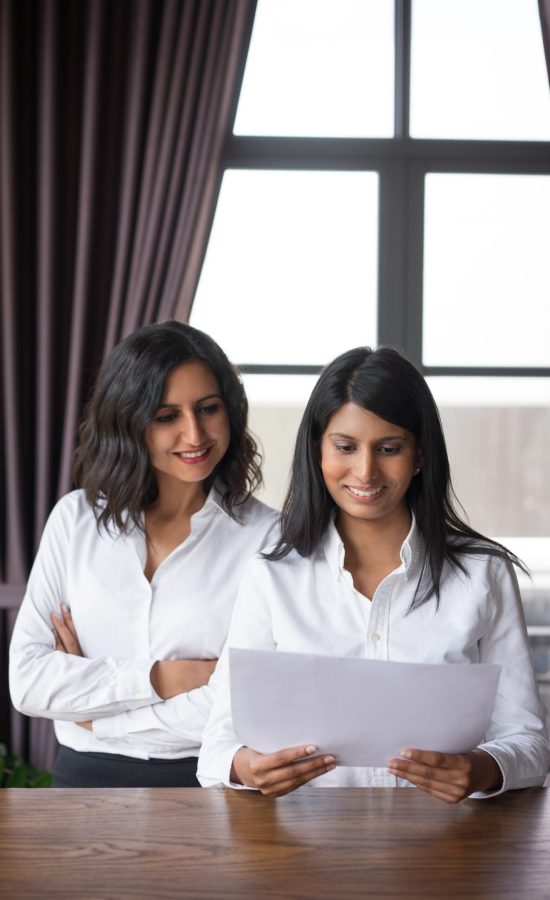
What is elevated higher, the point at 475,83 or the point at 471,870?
the point at 475,83

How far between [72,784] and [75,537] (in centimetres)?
52

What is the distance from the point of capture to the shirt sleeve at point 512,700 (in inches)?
55.5

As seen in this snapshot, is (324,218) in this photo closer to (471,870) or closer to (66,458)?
(66,458)

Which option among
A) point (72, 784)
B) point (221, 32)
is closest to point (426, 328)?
point (221, 32)

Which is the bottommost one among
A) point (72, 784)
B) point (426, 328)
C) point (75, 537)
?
point (72, 784)

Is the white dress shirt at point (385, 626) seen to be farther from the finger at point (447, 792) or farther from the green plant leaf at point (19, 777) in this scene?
the green plant leaf at point (19, 777)

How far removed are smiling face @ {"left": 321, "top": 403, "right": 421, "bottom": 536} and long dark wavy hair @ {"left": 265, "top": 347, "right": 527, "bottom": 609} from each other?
2cm

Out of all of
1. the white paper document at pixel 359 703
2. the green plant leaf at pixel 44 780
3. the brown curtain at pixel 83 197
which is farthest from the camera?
the brown curtain at pixel 83 197

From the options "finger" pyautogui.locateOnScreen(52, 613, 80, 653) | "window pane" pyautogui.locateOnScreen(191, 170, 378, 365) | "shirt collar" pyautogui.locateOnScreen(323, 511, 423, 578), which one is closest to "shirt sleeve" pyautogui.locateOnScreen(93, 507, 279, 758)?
"finger" pyautogui.locateOnScreen(52, 613, 80, 653)

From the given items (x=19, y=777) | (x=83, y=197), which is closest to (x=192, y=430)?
(x=83, y=197)

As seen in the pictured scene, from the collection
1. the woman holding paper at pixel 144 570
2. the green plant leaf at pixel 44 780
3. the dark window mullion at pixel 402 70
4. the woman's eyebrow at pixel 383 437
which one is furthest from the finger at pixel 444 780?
the dark window mullion at pixel 402 70

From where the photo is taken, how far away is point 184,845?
1.21 metres

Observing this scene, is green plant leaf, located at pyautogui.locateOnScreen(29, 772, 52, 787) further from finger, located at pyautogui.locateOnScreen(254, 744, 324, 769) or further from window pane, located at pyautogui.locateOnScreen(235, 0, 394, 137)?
window pane, located at pyautogui.locateOnScreen(235, 0, 394, 137)

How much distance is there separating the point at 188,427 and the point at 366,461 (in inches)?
21.6
